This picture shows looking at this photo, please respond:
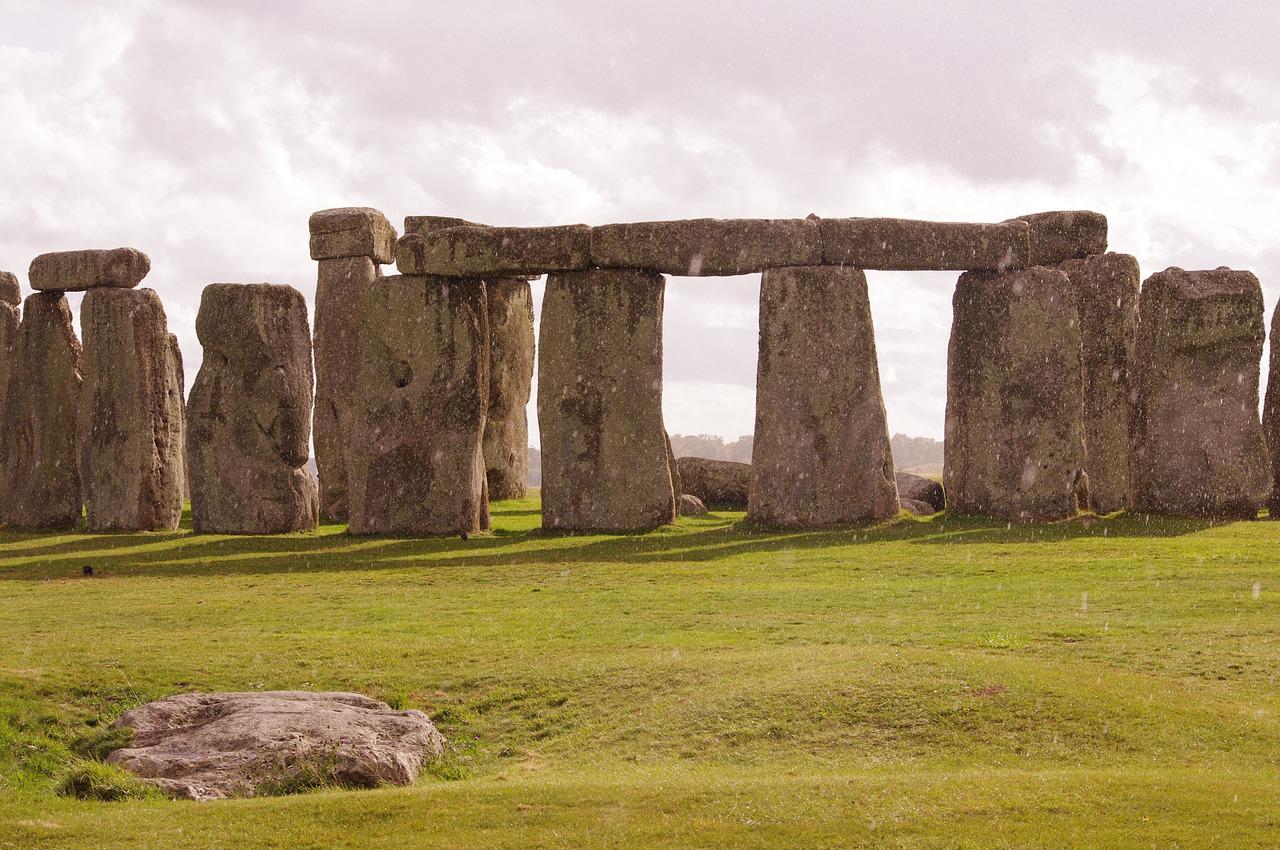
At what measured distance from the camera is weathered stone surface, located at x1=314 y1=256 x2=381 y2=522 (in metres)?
28.5

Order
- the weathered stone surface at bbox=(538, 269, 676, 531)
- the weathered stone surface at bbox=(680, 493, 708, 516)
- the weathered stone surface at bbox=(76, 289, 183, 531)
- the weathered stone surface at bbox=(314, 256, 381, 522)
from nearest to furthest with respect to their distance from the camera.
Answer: the weathered stone surface at bbox=(538, 269, 676, 531), the weathered stone surface at bbox=(76, 289, 183, 531), the weathered stone surface at bbox=(314, 256, 381, 522), the weathered stone surface at bbox=(680, 493, 708, 516)

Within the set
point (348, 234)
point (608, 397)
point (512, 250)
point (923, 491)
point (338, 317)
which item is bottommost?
point (923, 491)

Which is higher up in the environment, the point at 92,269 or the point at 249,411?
the point at 92,269

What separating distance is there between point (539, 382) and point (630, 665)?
11.1m

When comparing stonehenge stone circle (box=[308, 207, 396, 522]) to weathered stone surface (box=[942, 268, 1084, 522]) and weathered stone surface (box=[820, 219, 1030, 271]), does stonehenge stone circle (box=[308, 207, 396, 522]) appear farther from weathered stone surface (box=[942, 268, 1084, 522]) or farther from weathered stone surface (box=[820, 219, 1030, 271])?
weathered stone surface (box=[942, 268, 1084, 522])

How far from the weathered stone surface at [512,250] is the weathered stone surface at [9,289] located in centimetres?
976

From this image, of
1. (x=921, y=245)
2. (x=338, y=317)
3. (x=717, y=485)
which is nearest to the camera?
(x=921, y=245)

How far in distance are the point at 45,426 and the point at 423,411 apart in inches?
301

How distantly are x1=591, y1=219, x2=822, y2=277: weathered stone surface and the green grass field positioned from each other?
449cm

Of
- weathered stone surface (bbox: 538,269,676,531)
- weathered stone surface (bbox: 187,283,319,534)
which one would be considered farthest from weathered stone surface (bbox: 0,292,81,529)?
weathered stone surface (bbox: 538,269,676,531)

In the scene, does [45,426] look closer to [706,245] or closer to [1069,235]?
[706,245]

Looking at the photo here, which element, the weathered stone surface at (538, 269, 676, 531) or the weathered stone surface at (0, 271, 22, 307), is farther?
the weathered stone surface at (0, 271, 22, 307)

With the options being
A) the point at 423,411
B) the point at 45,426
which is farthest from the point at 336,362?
the point at 423,411

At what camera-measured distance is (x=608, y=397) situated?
Result: 79.2 feet
